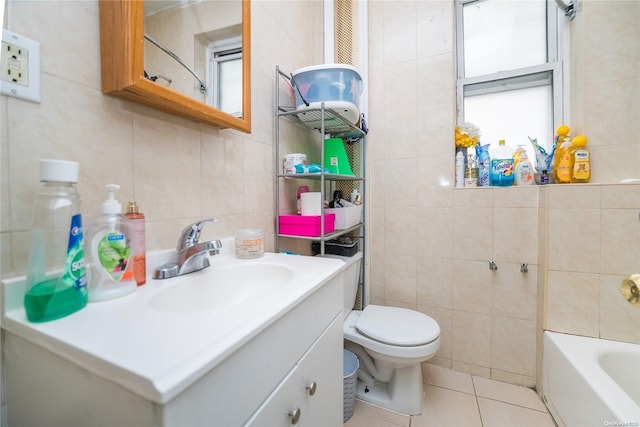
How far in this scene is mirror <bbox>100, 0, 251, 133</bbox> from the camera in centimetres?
56

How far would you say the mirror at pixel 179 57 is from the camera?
560 millimetres

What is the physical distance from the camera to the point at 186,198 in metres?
0.78

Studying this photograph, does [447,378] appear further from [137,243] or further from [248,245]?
[137,243]

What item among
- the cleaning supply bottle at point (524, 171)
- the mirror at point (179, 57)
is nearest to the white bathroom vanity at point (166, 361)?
the mirror at point (179, 57)

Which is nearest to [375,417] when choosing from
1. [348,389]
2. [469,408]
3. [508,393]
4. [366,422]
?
[366,422]

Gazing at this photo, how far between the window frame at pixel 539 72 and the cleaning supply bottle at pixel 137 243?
1.82 metres

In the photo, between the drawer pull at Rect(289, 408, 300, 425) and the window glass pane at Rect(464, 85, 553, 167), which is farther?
the window glass pane at Rect(464, 85, 553, 167)

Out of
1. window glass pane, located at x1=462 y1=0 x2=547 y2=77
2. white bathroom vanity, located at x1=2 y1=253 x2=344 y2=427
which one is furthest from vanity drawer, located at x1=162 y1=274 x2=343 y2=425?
window glass pane, located at x1=462 y1=0 x2=547 y2=77

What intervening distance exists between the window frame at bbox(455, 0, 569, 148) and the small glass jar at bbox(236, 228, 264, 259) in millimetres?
1538

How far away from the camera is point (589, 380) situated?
97 cm

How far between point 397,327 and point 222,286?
909mm

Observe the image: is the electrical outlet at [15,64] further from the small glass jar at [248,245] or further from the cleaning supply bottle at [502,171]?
the cleaning supply bottle at [502,171]

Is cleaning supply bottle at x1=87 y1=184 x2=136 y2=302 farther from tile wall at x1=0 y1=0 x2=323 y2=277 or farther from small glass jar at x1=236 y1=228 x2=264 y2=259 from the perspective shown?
small glass jar at x1=236 y1=228 x2=264 y2=259

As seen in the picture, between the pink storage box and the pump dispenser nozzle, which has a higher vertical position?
the pump dispenser nozzle
